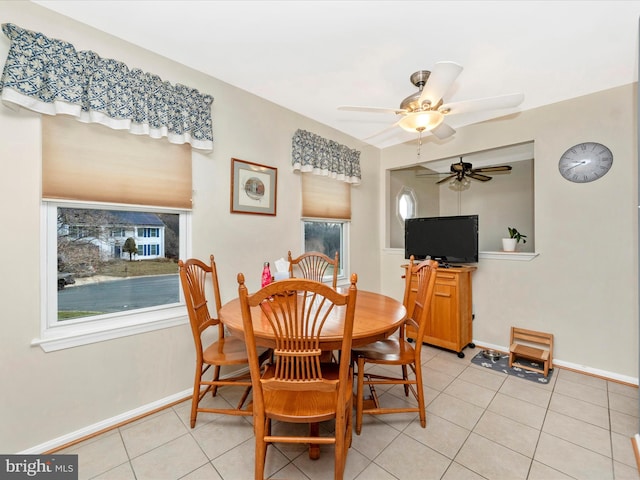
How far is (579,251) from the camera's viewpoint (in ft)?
8.63

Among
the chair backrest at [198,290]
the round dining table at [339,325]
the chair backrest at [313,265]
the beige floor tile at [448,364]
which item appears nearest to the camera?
the round dining table at [339,325]

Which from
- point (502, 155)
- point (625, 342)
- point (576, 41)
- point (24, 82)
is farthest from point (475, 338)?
point (24, 82)

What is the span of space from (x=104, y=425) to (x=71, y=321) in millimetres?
729

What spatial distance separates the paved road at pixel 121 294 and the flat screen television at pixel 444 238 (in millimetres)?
2723

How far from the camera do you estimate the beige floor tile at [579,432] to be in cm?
170

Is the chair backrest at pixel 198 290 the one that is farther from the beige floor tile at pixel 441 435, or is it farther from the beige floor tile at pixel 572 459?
the beige floor tile at pixel 572 459

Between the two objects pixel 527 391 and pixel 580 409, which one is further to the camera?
pixel 527 391

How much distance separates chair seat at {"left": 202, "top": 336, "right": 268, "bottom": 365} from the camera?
5.94 ft

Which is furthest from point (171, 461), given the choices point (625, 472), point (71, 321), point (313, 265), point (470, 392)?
point (625, 472)

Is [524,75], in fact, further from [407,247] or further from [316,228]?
[316,228]

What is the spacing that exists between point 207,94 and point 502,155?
3.96 m

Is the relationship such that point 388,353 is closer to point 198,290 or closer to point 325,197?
point 198,290

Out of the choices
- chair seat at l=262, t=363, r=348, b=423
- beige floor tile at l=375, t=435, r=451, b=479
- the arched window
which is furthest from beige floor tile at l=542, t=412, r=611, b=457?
the arched window

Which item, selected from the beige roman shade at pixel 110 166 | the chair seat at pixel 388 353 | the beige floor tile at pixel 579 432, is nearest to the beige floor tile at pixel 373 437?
the chair seat at pixel 388 353
